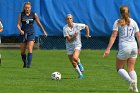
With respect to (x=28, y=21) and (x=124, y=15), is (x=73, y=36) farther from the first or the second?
(x=124, y=15)

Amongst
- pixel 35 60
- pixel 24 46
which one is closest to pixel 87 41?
pixel 35 60

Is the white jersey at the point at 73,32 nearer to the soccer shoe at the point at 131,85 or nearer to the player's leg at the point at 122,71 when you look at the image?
the player's leg at the point at 122,71

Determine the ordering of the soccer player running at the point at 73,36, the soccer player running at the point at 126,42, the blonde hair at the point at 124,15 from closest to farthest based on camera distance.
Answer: the blonde hair at the point at 124,15 → the soccer player running at the point at 126,42 → the soccer player running at the point at 73,36

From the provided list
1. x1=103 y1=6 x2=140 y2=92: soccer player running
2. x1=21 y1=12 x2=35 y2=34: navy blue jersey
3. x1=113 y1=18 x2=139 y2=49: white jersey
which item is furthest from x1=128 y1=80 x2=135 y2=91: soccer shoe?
x1=21 y1=12 x2=35 y2=34: navy blue jersey

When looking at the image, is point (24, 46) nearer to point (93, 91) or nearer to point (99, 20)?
point (93, 91)

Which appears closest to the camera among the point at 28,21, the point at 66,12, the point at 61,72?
the point at 61,72

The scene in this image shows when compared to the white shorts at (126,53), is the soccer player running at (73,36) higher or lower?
lower

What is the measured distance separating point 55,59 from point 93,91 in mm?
10899

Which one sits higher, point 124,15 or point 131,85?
point 124,15

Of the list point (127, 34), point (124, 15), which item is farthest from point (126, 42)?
point (124, 15)

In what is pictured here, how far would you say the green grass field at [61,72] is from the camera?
1336 centimetres

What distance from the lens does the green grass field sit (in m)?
13.4

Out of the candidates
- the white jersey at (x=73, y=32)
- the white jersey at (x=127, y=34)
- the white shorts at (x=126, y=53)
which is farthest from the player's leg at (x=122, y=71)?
the white jersey at (x=73, y=32)

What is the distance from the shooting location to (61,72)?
18094 millimetres
